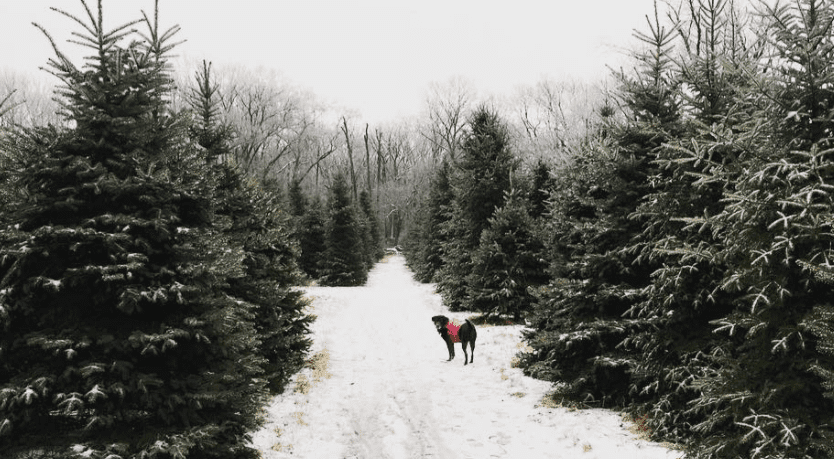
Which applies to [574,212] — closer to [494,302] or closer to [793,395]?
[793,395]

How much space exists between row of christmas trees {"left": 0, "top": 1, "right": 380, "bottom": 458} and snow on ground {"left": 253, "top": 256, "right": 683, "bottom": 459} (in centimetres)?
174

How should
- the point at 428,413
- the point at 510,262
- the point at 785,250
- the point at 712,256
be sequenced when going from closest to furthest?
the point at 785,250 → the point at 712,256 → the point at 428,413 → the point at 510,262

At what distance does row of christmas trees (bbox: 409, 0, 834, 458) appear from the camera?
11.1 feet

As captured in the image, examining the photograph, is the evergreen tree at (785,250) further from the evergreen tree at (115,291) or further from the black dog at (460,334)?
the black dog at (460,334)

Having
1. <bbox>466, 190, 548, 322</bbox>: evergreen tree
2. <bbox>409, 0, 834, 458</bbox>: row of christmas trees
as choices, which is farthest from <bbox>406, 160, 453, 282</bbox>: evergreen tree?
<bbox>409, 0, 834, 458</bbox>: row of christmas trees

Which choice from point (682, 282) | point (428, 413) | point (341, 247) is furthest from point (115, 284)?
point (341, 247)

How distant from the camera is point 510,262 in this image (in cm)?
1233

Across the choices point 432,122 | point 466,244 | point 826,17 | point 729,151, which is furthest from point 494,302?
point 432,122

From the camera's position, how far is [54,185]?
4.08 m

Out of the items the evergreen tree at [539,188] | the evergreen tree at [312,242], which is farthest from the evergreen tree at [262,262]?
the evergreen tree at [312,242]

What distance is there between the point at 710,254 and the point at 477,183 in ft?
33.4

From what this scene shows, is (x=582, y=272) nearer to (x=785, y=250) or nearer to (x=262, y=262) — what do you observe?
(x=785, y=250)

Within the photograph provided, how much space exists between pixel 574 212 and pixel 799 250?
4.21 metres

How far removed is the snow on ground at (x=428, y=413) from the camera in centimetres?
537
